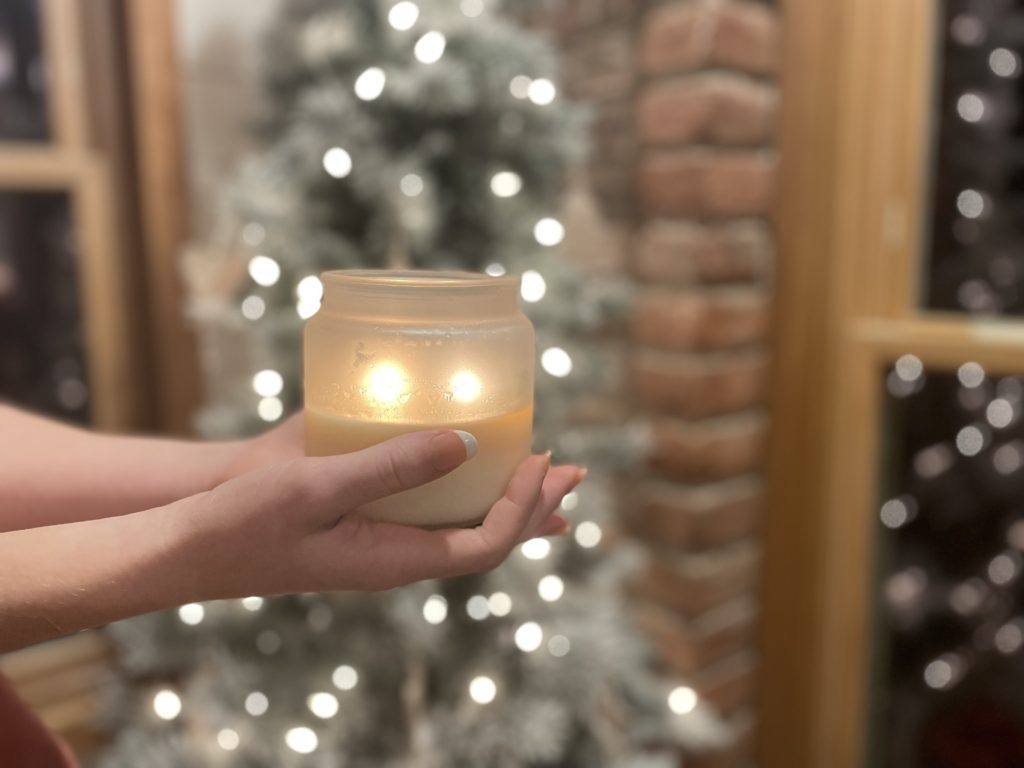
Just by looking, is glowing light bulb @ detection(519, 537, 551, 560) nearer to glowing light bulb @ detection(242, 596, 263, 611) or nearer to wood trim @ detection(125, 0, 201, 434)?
glowing light bulb @ detection(242, 596, 263, 611)

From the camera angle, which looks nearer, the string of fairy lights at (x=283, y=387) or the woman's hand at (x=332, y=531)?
the woman's hand at (x=332, y=531)

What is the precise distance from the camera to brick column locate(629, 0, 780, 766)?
1.37m

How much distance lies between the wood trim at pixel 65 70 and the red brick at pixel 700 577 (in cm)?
131

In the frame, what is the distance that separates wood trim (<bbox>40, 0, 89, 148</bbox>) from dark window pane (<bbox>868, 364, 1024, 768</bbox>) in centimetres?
152

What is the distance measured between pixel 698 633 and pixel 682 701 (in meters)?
0.12

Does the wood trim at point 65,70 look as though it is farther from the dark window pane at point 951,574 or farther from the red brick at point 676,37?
the dark window pane at point 951,574

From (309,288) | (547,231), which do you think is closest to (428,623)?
(309,288)

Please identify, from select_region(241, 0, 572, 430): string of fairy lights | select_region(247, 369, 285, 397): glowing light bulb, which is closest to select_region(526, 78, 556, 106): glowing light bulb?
select_region(241, 0, 572, 430): string of fairy lights

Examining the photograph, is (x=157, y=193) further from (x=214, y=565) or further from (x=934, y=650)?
(x=934, y=650)

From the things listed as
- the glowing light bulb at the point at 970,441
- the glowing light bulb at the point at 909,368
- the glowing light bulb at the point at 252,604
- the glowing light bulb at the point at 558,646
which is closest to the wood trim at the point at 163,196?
the glowing light bulb at the point at 252,604

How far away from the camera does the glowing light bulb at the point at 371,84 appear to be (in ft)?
3.70

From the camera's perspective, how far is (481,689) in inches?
48.3

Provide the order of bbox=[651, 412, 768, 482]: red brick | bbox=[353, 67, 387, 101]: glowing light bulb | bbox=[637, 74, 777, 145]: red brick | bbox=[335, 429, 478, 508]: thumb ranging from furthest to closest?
1. bbox=[651, 412, 768, 482]: red brick
2. bbox=[637, 74, 777, 145]: red brick
3. bbox=[353, 67, 387, 101]: glowing light bulb
4. bbox=[335, 429, 478, 508]: thumb

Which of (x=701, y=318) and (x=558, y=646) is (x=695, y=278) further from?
(x=558, y=646)
